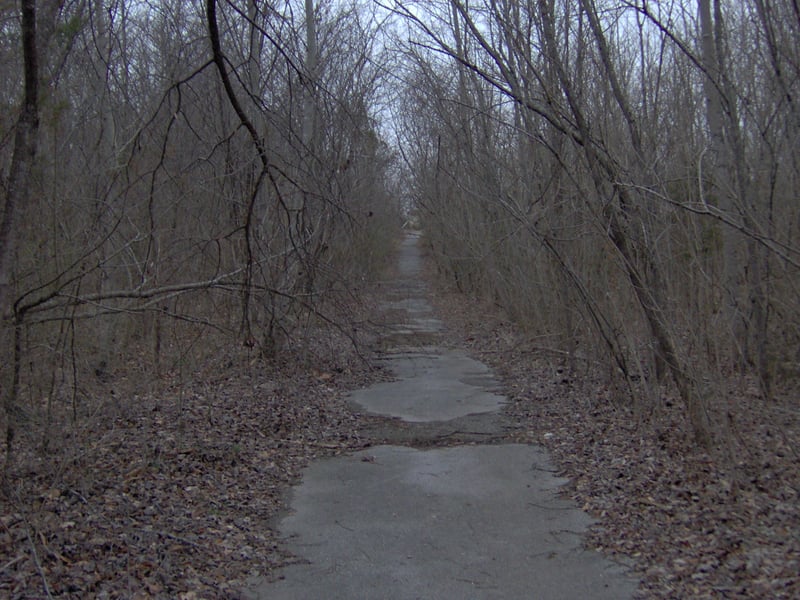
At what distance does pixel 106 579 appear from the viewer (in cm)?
469

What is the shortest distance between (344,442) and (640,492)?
3.40m

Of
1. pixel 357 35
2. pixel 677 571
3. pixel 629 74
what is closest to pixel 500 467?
pixel 677 571

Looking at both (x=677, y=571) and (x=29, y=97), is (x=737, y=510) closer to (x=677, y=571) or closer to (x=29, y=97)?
(x=677, y=571)

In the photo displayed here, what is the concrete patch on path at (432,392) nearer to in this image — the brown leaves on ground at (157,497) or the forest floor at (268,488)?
the forest floor at (268,488)

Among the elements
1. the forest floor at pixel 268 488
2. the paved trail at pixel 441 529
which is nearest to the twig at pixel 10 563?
the forest floor at pixel 268 488

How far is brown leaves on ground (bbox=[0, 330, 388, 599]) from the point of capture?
477 centimetres

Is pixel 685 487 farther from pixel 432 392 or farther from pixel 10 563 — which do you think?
pixel 432 392

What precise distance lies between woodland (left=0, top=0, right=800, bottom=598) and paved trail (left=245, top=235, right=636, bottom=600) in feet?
0.92

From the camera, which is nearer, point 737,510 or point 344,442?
point 737,510

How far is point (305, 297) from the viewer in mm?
9281

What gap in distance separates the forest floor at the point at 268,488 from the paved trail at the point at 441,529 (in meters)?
0.22

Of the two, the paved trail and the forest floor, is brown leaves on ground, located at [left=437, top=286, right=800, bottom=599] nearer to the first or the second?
the forest floor

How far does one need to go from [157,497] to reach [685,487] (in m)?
4.11

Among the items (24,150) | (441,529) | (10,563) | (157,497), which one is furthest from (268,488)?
(24,150)
